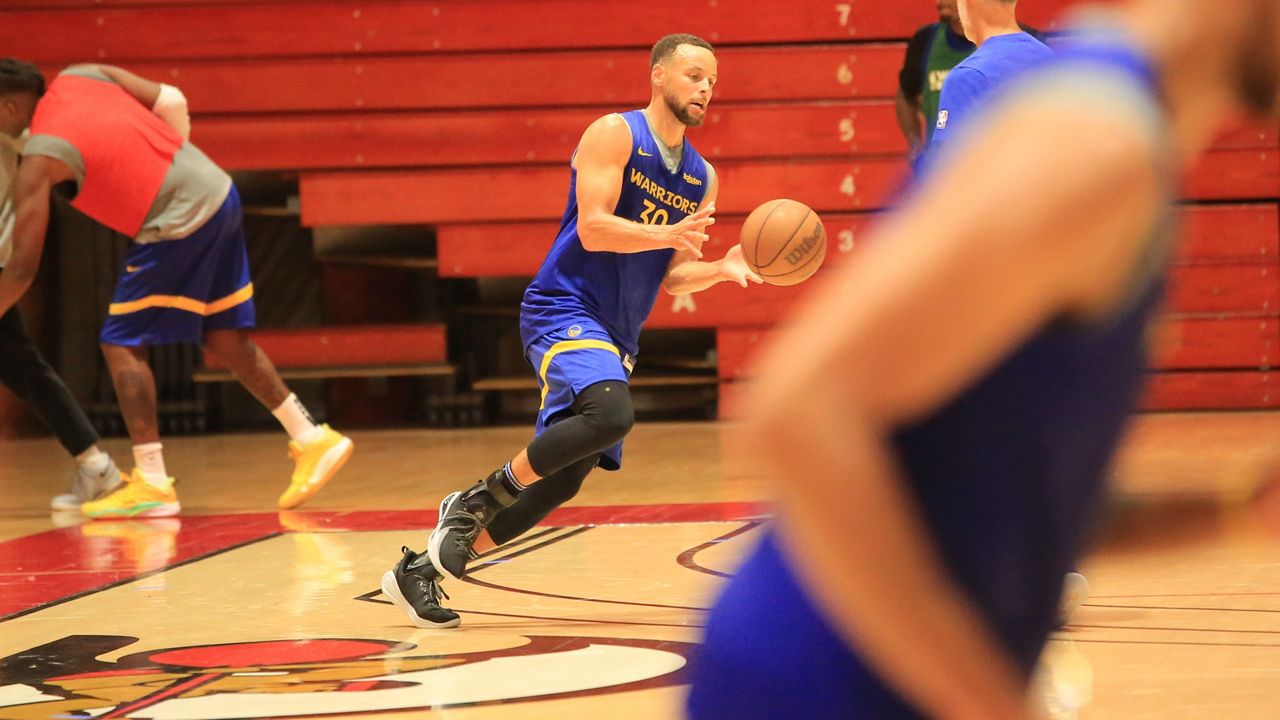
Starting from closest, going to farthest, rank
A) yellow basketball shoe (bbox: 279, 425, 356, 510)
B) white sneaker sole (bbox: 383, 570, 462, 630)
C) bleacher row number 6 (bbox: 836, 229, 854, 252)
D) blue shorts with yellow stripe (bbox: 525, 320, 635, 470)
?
white sneaker sole (bbox: 383, 570, 462, 630)
blue shorts with yellow stripe (bbox: 525, 320, 635, 470)
yellow basketball shoe (bbox: 279, 425, 356, 510)
bleacher row number 6 (bbox: 836, 229, 854, 252)

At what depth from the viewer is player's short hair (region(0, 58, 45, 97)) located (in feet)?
20.3

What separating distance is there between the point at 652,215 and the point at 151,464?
2.83m

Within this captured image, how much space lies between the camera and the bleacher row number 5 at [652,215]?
14.6 ft

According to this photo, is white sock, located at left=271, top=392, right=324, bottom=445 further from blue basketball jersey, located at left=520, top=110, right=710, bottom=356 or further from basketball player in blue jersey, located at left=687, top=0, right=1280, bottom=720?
basketball player in blue jersey, located at left=687, top=0, right=1280, bottom=720

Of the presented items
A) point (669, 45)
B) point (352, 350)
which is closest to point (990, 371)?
point (669, 45)

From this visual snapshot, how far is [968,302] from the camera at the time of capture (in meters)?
0.77

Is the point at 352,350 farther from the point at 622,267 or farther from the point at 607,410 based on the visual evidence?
the point at 607,410

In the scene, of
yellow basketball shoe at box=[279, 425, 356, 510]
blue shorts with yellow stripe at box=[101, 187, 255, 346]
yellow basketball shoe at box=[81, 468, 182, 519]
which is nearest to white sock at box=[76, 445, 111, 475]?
yellow basketball shoe at box=[81, 468, 182, 519]

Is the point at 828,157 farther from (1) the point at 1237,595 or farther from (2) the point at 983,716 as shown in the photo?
(2) the point at 983,716

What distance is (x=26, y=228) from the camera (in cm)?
605

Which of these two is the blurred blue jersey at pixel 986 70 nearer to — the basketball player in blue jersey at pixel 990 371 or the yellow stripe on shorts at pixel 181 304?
the basketball player in blue jersey at pixel 990 371

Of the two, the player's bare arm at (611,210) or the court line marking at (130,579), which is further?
the court line marking at (130,579)

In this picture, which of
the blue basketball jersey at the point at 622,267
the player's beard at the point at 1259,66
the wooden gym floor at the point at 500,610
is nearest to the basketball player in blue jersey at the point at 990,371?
the player's beard at the point at 1259,66

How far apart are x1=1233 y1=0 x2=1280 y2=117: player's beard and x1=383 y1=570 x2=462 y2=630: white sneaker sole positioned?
3.13 metres
